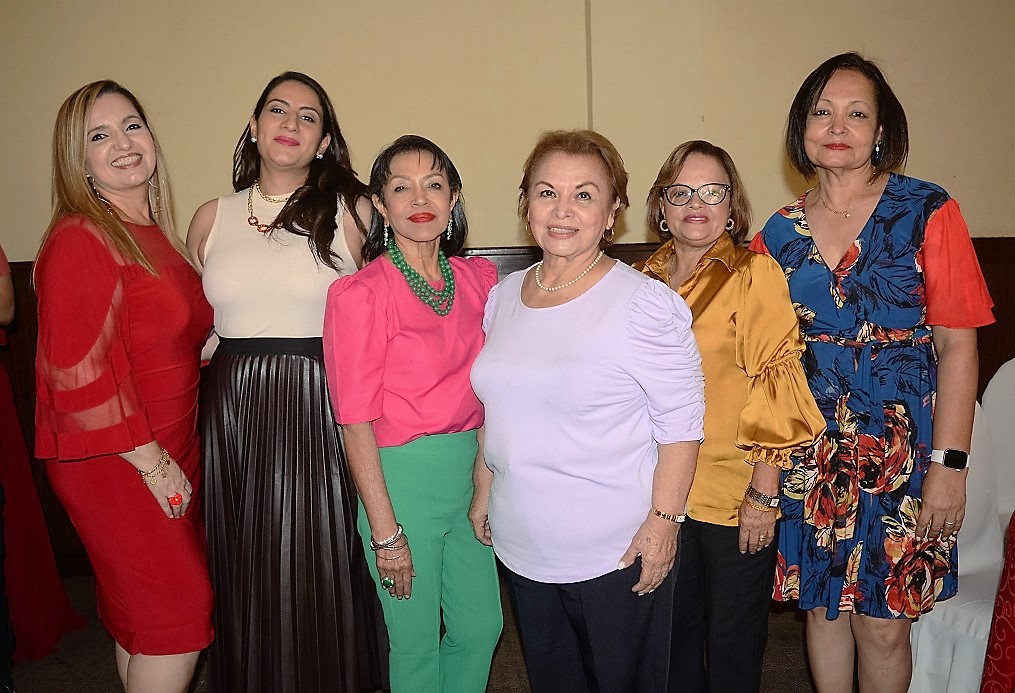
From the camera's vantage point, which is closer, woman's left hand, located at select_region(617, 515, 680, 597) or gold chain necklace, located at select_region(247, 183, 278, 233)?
woman's left hand, located at select_region(617, 515, 680, 597)

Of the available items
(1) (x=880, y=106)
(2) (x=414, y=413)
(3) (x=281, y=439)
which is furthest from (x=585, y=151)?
(3) (x=281, y=439)

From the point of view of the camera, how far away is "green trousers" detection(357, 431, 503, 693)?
1989 mm

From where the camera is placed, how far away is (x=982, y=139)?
4.02m

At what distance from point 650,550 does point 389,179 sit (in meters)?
1.04

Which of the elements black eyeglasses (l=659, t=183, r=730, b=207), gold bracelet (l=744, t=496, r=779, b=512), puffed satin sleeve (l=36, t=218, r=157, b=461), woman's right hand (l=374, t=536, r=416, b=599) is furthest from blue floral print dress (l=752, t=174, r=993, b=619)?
puffed satin sleeve (l=36, t=218, r=157, b=461)

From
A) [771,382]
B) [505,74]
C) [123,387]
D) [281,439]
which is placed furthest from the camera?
[505,74]

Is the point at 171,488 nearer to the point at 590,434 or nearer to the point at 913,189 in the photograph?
the point at 590,434

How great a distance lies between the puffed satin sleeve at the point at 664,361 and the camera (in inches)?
66.2

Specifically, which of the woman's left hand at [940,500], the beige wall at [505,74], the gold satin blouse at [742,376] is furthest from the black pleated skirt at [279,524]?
the beige wall at [505,74]

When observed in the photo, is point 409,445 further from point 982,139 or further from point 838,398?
point 982,139

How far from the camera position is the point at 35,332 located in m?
3.83

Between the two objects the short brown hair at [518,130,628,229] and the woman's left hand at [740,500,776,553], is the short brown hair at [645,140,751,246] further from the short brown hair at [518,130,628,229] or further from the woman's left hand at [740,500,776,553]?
the woman's left hand at [740,500,776,553]

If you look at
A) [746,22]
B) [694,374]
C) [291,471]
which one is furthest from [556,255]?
[746,22]

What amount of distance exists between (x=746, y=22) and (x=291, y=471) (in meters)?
2.95
